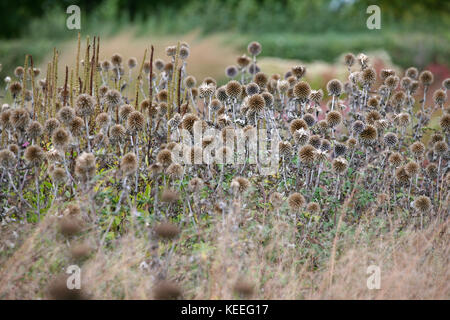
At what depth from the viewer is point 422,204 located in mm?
3934

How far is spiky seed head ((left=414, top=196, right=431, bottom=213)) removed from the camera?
3.92 metres

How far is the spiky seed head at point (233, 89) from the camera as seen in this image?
432cm

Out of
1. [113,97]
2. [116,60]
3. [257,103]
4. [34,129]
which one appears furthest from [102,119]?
[257,103]

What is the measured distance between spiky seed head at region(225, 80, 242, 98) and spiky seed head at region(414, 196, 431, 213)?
1676mm

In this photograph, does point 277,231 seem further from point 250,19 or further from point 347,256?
point 250,19

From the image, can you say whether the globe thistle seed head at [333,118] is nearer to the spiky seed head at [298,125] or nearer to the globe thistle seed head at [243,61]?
the spiky seed head at [298,125]

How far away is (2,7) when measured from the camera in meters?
19.9

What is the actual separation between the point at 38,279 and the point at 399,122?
3.27 m

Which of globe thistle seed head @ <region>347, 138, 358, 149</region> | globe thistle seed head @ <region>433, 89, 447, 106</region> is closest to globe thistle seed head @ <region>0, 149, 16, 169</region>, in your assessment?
globe thistle seed head @ <region>347, 138, 358, 149</region>

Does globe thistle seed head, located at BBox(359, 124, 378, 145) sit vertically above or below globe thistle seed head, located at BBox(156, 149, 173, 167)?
above

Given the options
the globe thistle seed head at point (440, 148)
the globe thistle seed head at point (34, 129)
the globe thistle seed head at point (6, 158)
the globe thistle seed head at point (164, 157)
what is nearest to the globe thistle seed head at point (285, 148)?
the globe thistle seed head at point (164, 157)

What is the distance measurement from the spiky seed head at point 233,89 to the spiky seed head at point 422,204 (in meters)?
1.68

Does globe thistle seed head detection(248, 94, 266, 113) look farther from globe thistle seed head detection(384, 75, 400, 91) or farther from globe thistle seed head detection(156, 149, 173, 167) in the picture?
globe thistle seed head detection(384, 75, 400, 91)
